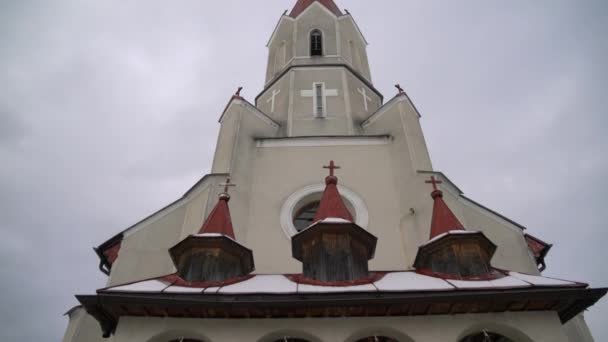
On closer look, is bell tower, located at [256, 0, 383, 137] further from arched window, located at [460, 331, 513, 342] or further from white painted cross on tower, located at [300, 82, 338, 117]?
arched window, located at [460, 331, 513, 342]

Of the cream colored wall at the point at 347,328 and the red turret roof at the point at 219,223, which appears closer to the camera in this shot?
the cream colored wall at the point at 347,328

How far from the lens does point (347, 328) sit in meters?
7.35

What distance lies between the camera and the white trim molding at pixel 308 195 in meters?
12.2

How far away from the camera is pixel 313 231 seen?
945 centimetres

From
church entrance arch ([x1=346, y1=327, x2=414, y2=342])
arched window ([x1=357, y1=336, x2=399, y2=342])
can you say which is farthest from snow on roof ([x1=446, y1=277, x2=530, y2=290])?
arched window ([x1=357, y1=336, x2=399, y2=342])

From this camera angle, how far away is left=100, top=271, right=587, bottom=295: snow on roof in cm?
752

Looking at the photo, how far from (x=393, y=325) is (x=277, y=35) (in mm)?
17079

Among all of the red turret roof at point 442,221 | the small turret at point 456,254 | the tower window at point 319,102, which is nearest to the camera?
the small turret at point 456,254

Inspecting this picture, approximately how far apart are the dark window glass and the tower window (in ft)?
13.7

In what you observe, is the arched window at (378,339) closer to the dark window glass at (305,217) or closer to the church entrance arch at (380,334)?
the church entrance arch at (380,334)

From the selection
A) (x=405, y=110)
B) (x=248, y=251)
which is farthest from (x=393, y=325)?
(x=405, y=110)

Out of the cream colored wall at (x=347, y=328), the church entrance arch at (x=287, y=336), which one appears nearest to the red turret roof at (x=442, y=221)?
the cream colored wall at (x=347, y=328)

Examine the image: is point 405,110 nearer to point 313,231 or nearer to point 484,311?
point 313,231

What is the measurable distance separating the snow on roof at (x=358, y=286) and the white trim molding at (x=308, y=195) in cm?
386
